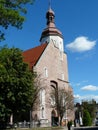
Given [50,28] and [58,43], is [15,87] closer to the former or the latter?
[58,43]

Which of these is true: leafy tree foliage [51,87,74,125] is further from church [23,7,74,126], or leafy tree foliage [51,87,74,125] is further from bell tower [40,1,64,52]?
bell tower [40,1,64,52]

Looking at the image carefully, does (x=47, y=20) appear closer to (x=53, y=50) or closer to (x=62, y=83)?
(x=53, y=50)

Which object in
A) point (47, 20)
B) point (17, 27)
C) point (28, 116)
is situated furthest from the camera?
point (47, 20)

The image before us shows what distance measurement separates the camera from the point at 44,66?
5753 cm

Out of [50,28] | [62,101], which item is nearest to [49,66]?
[62,101]

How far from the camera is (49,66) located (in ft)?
195

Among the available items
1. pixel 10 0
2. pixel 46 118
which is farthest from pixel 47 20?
pixel 10 0

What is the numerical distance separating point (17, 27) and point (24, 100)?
70.8 ft

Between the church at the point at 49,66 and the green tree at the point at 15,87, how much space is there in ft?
39.5

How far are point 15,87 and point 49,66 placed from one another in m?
23.9

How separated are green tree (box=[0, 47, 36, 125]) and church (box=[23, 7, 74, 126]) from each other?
1204 centimetres

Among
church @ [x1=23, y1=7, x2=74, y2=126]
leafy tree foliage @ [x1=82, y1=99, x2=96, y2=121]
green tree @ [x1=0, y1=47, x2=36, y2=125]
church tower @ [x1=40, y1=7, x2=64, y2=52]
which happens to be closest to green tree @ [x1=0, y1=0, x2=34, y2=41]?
green tree @ [x1=0, y1=47, x2=36, y2=125]

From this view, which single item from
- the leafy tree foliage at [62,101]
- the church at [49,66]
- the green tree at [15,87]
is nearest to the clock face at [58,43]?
the church at [49,66]

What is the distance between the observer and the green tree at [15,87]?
1389 inches
